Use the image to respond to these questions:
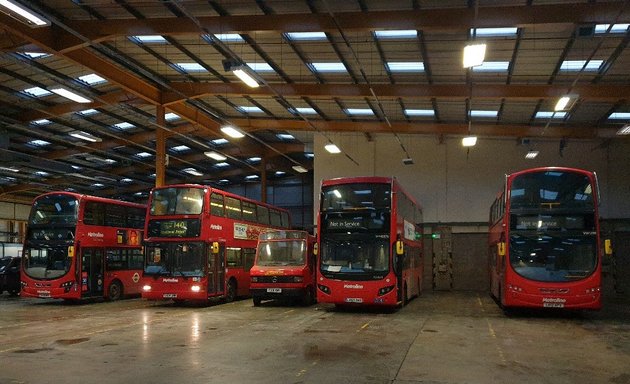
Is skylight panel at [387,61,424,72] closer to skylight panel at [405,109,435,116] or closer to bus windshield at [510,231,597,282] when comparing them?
skylight panel at [405,109,435,116]

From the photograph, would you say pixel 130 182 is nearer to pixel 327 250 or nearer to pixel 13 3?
pixel 327 250

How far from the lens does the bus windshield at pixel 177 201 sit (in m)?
17.8

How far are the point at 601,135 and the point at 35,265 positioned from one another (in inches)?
863

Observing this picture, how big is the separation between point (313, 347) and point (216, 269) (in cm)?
911

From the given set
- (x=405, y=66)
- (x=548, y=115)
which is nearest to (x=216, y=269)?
(x=405, y=66)

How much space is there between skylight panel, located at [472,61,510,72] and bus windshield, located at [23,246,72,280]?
48.2 feet

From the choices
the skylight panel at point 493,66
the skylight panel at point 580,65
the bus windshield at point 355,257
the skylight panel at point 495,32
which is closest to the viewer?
the skylight panel at point 495,32

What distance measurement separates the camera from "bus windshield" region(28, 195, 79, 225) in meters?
19.1

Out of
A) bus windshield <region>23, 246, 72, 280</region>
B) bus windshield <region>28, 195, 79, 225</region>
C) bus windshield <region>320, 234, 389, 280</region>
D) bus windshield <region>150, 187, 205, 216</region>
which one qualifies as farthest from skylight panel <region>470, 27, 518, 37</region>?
bus windshield <region>23, 246, 72, 280</region>

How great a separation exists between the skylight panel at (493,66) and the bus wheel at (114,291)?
1482cm

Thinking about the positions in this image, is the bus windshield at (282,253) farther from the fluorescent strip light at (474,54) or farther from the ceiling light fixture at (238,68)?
the fluorescent strip light at (474,54)

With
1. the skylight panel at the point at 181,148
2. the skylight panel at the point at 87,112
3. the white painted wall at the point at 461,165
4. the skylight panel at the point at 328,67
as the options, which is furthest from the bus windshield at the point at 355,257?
the skylight panel at the point at 181,148

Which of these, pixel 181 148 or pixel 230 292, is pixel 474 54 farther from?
pixel 181 148

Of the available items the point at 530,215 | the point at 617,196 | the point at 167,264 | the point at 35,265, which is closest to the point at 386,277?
the point at 530,215
